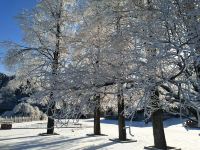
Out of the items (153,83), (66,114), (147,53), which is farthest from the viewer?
(66,114)

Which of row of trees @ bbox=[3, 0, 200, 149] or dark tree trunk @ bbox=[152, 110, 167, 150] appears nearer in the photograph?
row of trees @ bbox=[3, 0, 200, 149]

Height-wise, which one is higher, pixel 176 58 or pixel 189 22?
pixel 189 22

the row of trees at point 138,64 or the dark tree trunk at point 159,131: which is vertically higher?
the row of trees at point 138,64

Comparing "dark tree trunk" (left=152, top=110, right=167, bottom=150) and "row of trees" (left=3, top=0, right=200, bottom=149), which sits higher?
"row of trees" (left=3, top=0, right=200, bottom=149)

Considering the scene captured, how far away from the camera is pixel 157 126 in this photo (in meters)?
13.4

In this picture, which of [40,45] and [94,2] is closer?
[94,2]

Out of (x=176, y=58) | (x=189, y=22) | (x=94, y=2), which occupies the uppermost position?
Answer: (x=94, y=2)

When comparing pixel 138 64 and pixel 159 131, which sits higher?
pixel 138 64

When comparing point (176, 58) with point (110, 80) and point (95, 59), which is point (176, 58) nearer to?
point (110, 80)

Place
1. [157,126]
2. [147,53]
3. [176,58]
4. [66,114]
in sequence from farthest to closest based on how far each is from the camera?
1. [157,126]
2. [66,114]
3. [147,53]
4. [176,58]

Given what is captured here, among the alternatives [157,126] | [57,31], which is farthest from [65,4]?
[157,126]

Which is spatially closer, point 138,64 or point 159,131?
point 138,64

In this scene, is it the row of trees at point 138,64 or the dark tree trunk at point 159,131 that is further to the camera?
the dark tree trunk at point 159,131

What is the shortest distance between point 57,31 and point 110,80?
1464 centimetres
